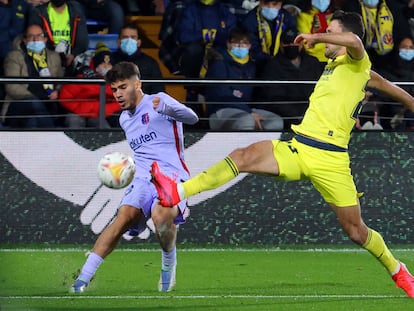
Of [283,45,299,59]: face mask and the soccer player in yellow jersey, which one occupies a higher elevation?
the soccer player in yellow jersey

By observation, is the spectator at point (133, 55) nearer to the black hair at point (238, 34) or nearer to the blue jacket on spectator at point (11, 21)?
the black hair at point (238, 34)

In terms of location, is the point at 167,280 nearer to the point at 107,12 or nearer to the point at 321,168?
the point at 321,168

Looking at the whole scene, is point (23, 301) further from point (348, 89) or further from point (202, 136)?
point (202, 136)

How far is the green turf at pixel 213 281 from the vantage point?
9477mm

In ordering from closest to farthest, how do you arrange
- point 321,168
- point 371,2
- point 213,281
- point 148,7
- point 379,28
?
point 321,168, point 213,281, point 379,28, point 371,2, point 148,7

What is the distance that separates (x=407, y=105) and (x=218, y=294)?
2242mm

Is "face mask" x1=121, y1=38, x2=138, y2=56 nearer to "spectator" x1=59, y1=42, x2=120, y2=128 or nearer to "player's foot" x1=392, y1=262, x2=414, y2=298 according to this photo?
"spectator" x1=59, y1=42, x2=120, y2=128

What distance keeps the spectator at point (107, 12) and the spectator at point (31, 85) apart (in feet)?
4.71

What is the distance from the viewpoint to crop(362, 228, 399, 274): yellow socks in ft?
31.7

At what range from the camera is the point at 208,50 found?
15352mm

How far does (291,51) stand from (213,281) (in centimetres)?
510

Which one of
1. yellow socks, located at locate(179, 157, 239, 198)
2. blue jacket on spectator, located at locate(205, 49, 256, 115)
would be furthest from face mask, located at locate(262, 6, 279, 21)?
yellow socks, located at locate(179, 157, 239, 198)

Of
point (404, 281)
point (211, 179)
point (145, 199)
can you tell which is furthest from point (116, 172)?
point (404, 281)

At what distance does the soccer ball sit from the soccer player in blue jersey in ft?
1.41
